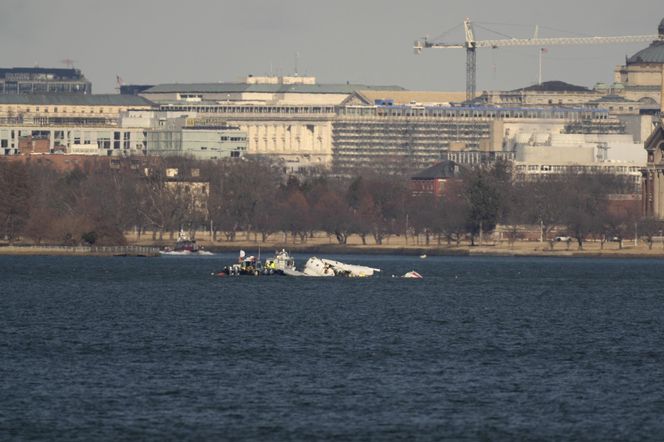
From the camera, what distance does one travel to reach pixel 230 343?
305ft

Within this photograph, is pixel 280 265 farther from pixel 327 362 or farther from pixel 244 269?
pixel 327 362

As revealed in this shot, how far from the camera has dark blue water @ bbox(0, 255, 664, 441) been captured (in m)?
70.1

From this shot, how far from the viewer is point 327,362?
8575 centimetres

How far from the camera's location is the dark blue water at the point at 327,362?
7006 cm

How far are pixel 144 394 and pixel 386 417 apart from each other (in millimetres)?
8451

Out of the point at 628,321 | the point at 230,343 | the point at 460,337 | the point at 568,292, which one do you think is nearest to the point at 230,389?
the point at 230,343

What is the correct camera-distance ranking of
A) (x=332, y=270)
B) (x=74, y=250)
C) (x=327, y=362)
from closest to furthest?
1. (x=327, y=362)
2. (x=332, y=270)
3. (x=74, y=250)

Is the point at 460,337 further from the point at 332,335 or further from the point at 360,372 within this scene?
the point at 360,372

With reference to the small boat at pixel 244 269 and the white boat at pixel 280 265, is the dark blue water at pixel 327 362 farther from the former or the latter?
the white boat at pixel 280 265

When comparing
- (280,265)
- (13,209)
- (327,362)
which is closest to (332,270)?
(280,265)

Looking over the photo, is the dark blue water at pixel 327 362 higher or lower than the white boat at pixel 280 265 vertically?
lower

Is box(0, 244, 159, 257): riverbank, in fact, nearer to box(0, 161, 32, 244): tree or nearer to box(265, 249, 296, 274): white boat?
box(0, 161, 32, 244): tree

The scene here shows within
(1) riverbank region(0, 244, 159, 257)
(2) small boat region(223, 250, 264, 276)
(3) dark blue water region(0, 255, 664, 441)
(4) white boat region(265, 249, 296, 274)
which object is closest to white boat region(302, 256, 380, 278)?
(4) white boat region(265, 249, 296, 274)

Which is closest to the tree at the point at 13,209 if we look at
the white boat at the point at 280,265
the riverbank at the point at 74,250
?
the riverbank at the point at 74,250
